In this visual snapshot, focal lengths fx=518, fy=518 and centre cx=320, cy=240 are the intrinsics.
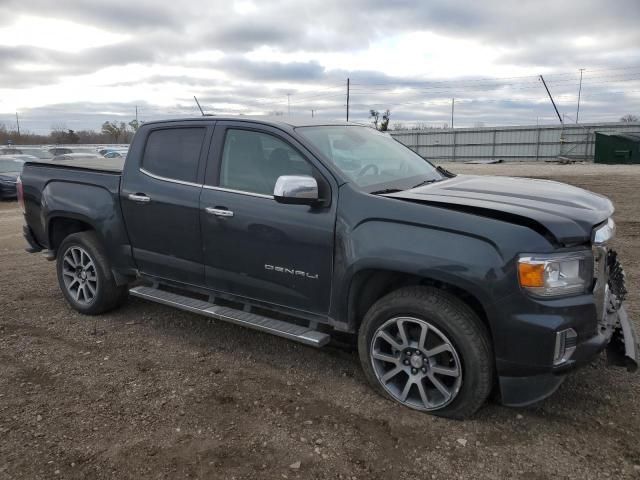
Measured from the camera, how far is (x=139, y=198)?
437cm

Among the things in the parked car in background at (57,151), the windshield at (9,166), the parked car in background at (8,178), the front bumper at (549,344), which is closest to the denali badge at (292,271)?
the front bumper at (549,344)

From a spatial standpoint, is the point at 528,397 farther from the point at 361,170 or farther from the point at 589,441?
the point at 361,170

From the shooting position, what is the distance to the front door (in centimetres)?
348

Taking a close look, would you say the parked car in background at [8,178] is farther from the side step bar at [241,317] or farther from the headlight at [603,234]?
the headlight at [603,234]

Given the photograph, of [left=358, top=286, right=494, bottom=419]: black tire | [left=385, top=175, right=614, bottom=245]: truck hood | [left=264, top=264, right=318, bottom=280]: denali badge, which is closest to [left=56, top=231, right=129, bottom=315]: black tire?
[left=264, top=264, right=318, bottom=280]: denali badge

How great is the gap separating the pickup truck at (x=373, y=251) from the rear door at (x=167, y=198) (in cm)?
1

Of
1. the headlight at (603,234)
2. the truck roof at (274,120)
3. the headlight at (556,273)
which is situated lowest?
the headlight at (556,273)

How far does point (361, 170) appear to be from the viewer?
3721mm

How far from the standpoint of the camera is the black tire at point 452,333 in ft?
9.77

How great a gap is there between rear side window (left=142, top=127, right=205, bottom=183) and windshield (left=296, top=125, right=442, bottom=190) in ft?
3.12

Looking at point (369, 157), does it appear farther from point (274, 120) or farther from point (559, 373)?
point (559, 373)

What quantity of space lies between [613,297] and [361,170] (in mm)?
1837

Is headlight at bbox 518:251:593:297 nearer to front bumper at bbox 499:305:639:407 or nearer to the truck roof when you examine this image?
front bumper at bbox 499:305:639:407

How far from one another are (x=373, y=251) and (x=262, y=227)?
2.92 feet
